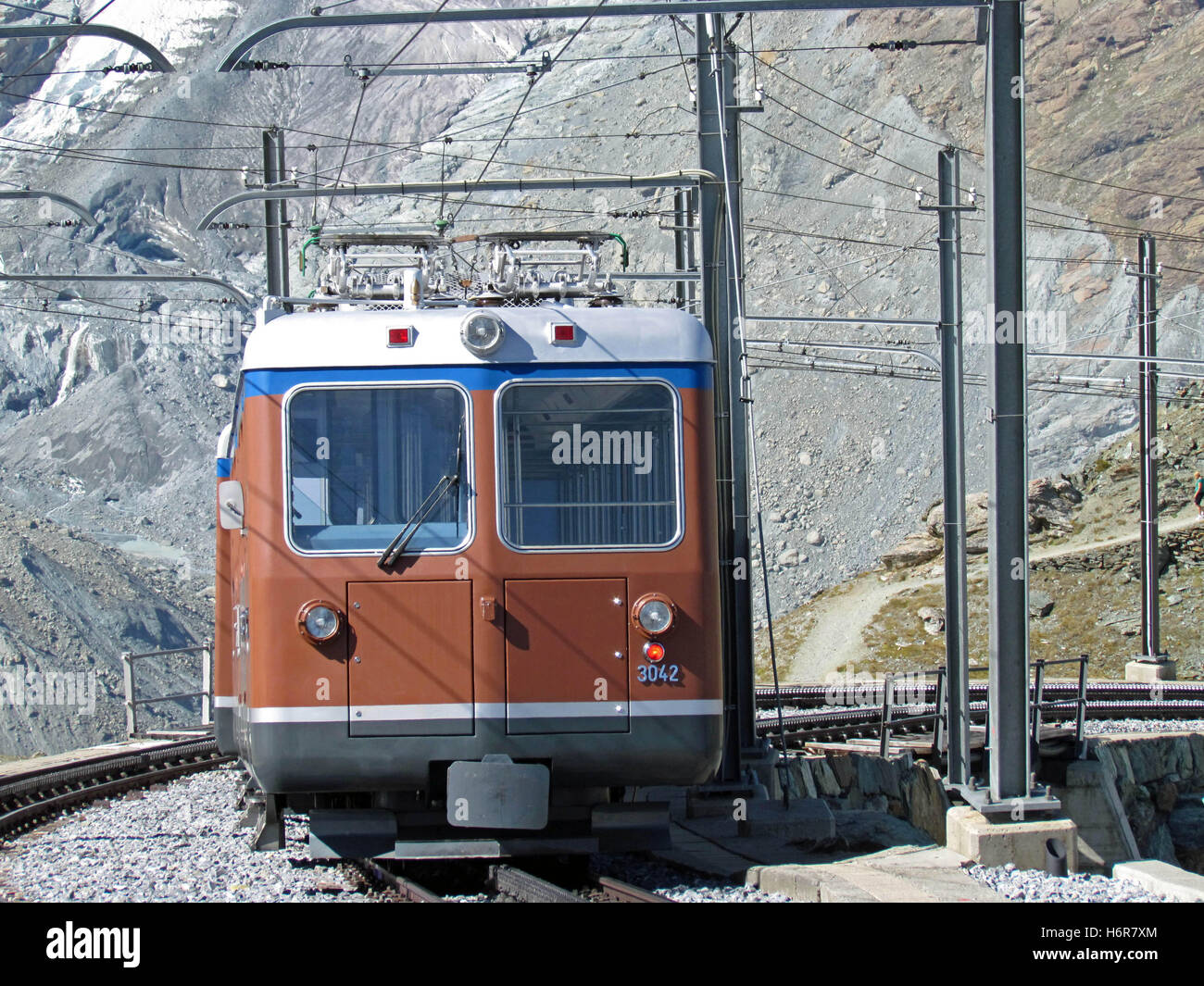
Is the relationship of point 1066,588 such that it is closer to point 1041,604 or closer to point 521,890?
point 1041,604

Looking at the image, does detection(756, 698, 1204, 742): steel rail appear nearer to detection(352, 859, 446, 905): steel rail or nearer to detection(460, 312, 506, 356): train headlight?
detection(352, 859, 446, 905): steel rail

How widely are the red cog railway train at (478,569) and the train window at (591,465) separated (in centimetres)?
1

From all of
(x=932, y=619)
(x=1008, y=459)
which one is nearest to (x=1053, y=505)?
(x=932, y=619)

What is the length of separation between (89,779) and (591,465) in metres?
8.83

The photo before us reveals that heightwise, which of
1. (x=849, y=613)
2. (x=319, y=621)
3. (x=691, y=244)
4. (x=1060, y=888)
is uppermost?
(x=691, y=244)

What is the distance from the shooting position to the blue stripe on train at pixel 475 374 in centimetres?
775

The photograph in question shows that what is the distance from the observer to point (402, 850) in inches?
304

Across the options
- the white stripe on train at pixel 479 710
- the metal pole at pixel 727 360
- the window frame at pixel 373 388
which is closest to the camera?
the white stripe on train at pixel 479 710

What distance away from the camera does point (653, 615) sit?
7652 millimetres

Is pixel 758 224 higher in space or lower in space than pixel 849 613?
higher

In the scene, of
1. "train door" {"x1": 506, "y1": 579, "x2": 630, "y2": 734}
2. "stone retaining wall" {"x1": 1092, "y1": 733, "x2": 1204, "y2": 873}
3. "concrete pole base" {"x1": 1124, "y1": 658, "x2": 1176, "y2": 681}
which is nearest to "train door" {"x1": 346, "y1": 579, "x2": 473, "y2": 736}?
"train door" {"x1": 506, "y1": 579, "x2": 630, "y2": 734}

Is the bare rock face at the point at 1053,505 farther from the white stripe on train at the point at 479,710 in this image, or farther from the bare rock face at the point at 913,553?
the white stripe on train at the point at 479,710

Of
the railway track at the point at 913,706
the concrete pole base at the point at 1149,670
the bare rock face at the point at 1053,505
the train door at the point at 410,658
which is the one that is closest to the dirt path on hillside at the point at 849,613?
the bare rock face at the point at 1053,505
